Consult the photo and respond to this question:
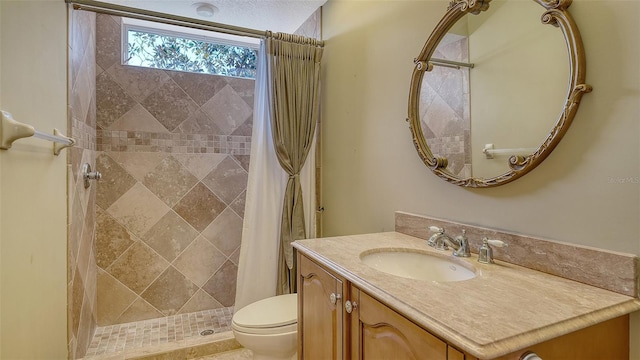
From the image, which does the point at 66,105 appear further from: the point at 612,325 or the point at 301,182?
the point at 612,325

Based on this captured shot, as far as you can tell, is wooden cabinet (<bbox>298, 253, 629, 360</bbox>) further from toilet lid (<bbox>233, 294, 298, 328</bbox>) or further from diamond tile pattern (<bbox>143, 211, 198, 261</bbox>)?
diamond tile pattern (<bbox>143, 211, 198, 261</bbox>)

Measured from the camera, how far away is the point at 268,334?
62.6 inches

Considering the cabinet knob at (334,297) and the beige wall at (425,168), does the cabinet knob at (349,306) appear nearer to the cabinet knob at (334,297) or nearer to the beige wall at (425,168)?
the cabinet knob at (334,297)

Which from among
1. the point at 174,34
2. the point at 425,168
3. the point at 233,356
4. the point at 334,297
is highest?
the point at 174,34

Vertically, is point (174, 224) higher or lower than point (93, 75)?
lower

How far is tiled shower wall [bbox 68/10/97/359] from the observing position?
1680mm

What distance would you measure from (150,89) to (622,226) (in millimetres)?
2808

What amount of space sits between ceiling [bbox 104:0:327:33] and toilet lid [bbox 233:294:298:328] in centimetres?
201

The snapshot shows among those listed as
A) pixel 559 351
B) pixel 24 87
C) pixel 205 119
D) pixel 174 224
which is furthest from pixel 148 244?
pixel 559 351

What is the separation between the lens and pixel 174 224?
8.43 ft

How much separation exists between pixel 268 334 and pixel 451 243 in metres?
1.03

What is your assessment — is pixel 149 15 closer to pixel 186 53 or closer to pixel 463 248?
pixel 186 53

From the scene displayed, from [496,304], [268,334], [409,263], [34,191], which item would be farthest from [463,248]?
[34,191]

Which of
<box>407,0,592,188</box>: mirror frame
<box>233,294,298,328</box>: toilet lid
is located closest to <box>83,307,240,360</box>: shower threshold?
<box>233,294,298,328</box>: toilet lid
